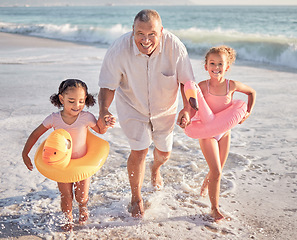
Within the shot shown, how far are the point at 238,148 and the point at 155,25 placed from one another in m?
2.39

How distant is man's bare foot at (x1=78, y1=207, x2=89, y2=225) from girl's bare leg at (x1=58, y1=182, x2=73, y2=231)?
9cm

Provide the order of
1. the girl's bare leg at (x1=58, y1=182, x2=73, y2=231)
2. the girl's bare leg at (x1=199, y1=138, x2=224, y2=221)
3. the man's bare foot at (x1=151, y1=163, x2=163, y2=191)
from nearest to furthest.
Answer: the girl's bare leg at (x1=58, y1=182, x2=73, y2=231) < the girl's bare leg at (x1=199, y1=138, x2=224, y2=221) < the man's bare foot at (x1=151, y1=163, x2=163, y2=191)

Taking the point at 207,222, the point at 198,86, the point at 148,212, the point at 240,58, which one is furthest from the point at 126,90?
the point at 240,58

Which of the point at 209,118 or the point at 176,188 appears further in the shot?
the point at 176,188

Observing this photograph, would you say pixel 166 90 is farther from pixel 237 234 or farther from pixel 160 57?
pixel 237 234

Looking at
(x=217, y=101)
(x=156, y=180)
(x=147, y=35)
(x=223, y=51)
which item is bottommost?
(x=156, y=180)

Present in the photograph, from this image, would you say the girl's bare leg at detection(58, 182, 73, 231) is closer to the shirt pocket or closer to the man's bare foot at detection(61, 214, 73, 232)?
the man's bare foot at detection(61, 214, 73, 232)

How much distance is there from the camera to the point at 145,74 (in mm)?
3143

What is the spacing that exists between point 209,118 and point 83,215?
4.36ft

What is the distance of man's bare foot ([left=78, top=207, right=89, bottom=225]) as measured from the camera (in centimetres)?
311

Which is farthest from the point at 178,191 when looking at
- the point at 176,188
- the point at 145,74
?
the point at 145,74

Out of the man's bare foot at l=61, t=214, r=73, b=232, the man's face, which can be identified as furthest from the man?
the man's bare foot at l=61, t=214, r=73, b=232

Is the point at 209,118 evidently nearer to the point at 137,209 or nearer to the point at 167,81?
the point at 167,81

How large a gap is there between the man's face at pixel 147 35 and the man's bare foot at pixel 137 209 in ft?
4.29
